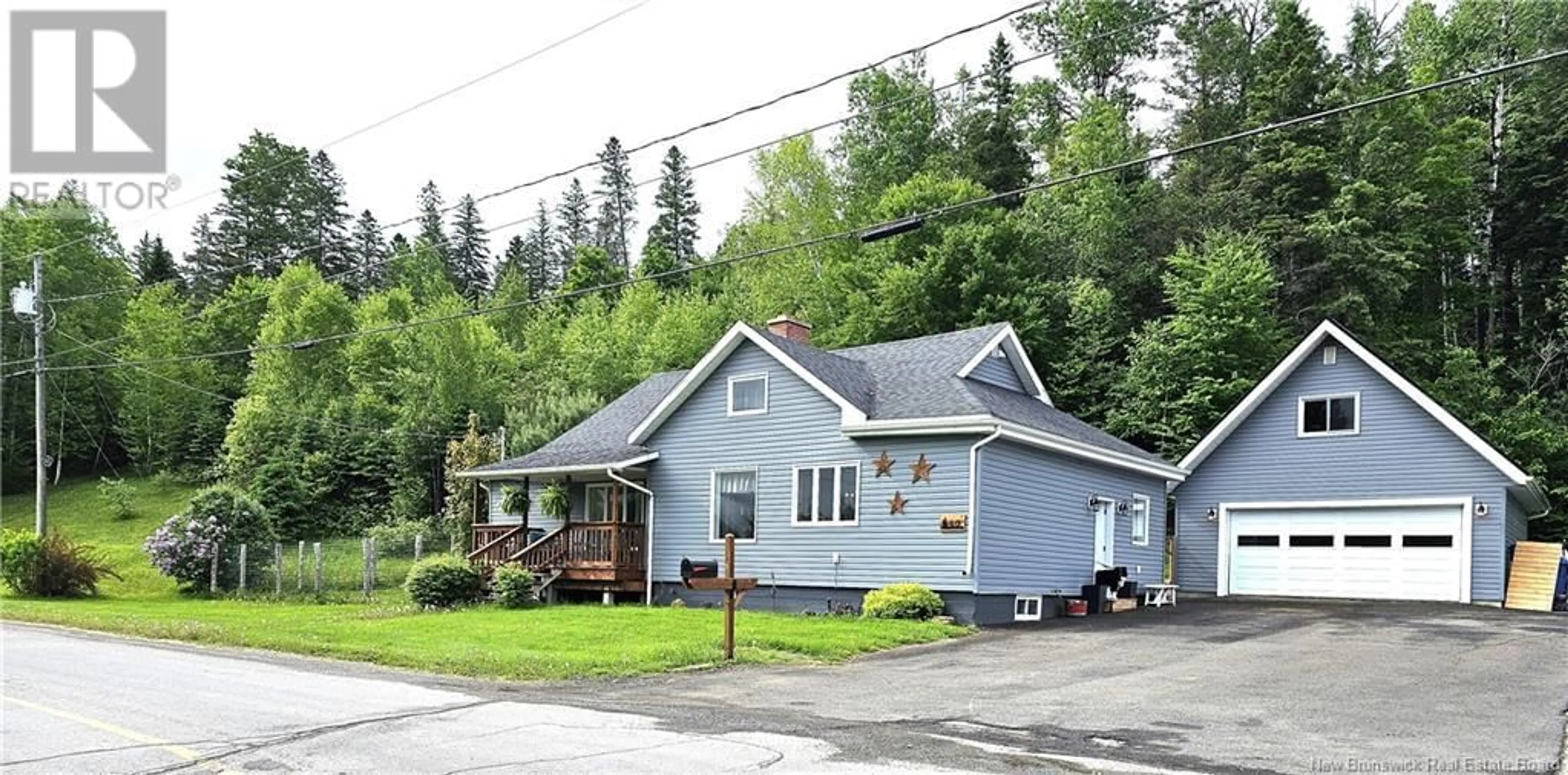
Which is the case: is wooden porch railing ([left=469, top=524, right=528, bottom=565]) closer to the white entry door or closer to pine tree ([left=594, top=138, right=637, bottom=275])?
the white entry door

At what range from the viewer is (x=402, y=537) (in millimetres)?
35062

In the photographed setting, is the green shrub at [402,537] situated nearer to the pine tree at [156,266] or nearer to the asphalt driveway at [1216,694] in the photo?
the asphalt driveway at [1216,694]

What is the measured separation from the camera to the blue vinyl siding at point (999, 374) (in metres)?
22.6

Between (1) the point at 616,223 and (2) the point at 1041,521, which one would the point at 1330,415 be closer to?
(2) the point at 1041,521

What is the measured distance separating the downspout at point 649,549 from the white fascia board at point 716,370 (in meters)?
0.95

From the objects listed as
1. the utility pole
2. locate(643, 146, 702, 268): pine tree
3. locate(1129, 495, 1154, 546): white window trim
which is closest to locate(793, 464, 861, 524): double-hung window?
locate(1129, 495, 1154, 546): white window trim

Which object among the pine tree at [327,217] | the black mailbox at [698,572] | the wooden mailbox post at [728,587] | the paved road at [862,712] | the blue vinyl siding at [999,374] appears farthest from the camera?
the pine tree at [327,217]

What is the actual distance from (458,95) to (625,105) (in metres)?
2.37

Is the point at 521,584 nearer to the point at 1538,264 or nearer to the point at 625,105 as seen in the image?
the point at 625,105

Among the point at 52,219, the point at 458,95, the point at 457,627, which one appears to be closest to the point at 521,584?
the point at 457,627

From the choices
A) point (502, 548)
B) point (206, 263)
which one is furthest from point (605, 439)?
point (206, 263)

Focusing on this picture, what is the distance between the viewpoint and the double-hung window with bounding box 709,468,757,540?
22016 mm

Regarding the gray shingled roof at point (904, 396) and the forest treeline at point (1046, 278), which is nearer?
the gray shingled roof at point (904, 396)

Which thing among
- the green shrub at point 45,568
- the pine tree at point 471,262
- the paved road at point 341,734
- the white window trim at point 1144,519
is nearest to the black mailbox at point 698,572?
the paved road at point 341,734
